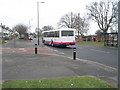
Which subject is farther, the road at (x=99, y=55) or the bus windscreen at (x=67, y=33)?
the bus windscreen at (x=67, y=33)

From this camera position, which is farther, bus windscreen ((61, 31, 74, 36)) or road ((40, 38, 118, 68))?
bus windscreen ((61, 31, 74, 36))

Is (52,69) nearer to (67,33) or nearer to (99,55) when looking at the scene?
(99,55)

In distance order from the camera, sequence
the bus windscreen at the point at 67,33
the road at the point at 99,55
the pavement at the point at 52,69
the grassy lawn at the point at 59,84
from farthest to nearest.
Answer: the bus windscreen at the point at 67,33 → the road at the point at 99,55 → the pavement at the point at 52,69 → the grassy lawn at the point at 59,84

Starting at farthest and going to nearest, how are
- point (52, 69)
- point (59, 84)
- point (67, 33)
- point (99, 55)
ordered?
point (67, 33)
point (99, 55)
point (52, 69)
point (59, 84)

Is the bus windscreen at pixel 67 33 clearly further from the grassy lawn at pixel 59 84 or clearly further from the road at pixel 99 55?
the grassy lawn at pixel 59 84

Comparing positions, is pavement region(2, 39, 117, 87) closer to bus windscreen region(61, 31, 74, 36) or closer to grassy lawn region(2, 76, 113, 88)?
grassy lawn region(2, 76, 113, 88)

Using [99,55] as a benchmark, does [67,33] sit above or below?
above

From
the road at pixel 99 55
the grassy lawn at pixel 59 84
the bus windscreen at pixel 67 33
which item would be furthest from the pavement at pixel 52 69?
the bus windscreen at pixel 67 33

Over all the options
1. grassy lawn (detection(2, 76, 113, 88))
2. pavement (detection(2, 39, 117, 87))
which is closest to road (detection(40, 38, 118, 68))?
pavement (detection(2, 39, 117, 87))

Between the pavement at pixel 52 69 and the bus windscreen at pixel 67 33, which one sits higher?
the bus windscreen at pixel 67 33

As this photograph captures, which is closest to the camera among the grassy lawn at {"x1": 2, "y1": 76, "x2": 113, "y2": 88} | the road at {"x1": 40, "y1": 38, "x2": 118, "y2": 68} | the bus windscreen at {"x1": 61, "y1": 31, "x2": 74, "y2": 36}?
the grassy lawn at {"x1": 2, "y1": 76, "x2": 113, "y2": 88}

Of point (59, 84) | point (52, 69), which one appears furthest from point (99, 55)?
→ point (59, 84)

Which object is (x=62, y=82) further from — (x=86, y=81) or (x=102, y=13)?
(x=102, y=13)

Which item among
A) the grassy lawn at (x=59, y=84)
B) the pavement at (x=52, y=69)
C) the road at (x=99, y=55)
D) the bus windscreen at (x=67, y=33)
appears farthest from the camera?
the bus windscreen at (x=67, y=33)
